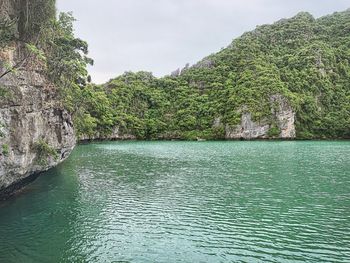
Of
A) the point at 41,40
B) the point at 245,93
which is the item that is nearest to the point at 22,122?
the point at 41,40

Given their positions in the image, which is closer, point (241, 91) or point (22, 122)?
point (22, 122)

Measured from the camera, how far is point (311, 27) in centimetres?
17475

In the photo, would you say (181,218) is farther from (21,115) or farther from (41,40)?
(41,40)

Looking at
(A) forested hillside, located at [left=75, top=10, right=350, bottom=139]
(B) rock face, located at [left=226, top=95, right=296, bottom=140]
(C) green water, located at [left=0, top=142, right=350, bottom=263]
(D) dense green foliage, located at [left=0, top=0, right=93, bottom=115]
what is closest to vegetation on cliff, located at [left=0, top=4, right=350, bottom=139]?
(A) forested hillside, located at [left=75, top=10, right=350, bottom=139]

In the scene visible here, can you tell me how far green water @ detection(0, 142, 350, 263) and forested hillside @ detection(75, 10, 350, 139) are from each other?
6932 cm

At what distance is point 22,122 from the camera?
75.1ft

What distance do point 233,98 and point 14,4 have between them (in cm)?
10821

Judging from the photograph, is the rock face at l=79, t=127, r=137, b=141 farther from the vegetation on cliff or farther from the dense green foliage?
the dense green foliage

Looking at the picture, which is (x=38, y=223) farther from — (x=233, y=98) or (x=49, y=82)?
(x=233, y=98)

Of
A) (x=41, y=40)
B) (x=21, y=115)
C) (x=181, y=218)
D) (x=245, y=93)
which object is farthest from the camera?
(x=245, y=93)

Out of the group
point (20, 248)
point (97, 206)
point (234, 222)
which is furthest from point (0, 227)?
point (234, 222)

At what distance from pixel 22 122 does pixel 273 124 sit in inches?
3954

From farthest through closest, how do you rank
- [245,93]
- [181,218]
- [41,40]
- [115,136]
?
1. [115,136]
2. [245,93]
3. [41,40]
4. [181,218]

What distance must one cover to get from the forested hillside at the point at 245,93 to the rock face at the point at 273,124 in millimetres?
337
